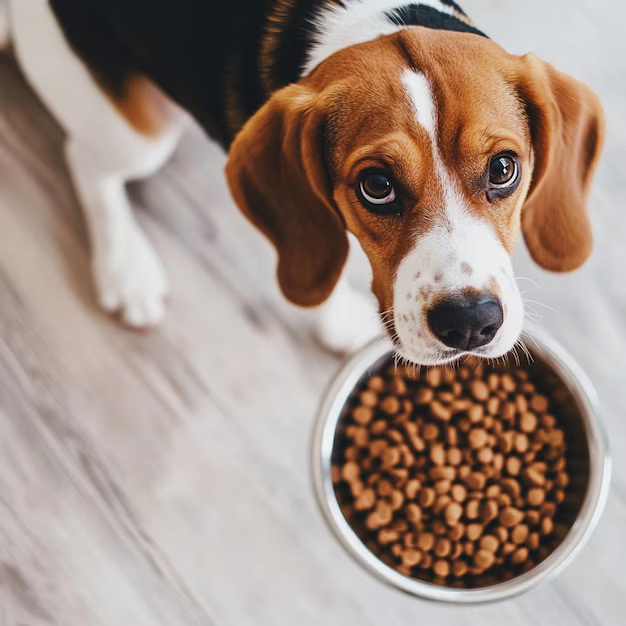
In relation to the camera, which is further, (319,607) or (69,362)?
(69,362)

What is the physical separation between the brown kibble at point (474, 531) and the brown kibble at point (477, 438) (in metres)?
0.15

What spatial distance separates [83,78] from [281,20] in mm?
472

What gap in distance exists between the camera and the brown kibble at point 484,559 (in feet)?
4.69

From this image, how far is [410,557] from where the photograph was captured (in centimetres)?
144

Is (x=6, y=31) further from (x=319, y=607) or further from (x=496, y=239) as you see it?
Answer: (x=319, y=607)

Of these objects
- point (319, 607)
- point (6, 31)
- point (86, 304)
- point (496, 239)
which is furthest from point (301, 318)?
point (6, 31)

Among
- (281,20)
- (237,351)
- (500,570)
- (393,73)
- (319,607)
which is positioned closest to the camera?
(393,73)

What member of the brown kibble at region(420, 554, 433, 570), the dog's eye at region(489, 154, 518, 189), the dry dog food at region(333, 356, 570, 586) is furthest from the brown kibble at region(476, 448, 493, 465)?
the dog's eye at region(489, 154, 518, 189)

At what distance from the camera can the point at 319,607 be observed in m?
1.66

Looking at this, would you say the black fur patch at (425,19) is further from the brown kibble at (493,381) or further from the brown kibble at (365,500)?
the brown kibble at (365,500)

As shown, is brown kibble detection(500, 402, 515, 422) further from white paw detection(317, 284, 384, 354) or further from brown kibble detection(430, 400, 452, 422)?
white paw detection(317, 284, 384, 354)

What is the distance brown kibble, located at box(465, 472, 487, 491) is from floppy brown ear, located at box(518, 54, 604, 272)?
0.43 metres

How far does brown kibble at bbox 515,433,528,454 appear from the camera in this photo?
148 cm

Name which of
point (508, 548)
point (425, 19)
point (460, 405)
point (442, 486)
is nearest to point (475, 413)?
point (460, 405)
